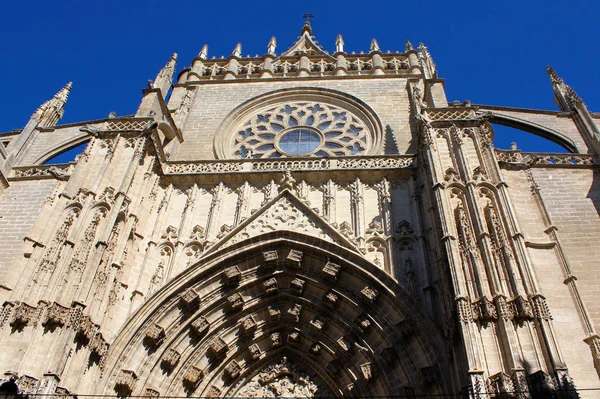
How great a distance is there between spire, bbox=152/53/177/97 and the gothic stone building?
626 mm

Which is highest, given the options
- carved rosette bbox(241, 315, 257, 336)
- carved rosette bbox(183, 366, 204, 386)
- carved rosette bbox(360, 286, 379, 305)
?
carved rosette bbox(360, 286, 379, 305)

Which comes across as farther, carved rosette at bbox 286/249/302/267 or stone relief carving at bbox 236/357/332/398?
carved rosette at bbox 286/249/302/267

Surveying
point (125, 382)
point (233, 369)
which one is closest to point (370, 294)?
point (233, 369)

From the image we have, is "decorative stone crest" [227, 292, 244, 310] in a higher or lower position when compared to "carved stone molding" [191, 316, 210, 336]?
higher

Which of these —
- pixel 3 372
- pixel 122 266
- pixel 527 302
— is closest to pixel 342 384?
pixel 527 302

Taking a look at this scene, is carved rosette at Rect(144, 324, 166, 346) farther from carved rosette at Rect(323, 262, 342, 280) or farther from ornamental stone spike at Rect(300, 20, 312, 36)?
ornamental stone spike at Rect(300, 20, 312, 36)

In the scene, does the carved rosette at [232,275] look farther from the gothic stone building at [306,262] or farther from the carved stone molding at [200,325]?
the carved stone molding at [200,325]

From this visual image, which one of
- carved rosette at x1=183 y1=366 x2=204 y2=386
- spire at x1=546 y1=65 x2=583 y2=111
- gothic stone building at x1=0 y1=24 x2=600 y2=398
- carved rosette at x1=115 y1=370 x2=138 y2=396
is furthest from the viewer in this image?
spire at x1=546 y1=65 x2=583 y2=111

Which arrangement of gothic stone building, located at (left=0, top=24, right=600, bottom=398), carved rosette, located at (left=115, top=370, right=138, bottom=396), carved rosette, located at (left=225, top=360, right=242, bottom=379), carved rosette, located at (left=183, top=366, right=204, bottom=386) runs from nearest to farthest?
gothic stone building, located at (left=0, top=24, right=600, bottom=398)
carved rosette, located at (left=115, top=370, right=138, bottom=396)
carved rosette, located at (left=183, top=366, right=204, bottom=386)
carved rosette, located at (left=225, top=360, right=242, bottom=379)

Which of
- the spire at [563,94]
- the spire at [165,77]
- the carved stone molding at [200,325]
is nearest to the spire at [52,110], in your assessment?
the spire at [165,77]

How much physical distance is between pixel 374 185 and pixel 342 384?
4700 mm

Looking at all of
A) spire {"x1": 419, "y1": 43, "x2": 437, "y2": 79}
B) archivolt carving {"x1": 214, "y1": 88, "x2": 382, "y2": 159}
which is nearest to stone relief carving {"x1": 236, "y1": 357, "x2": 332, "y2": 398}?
archivolt carving {"x1": 214, "y1": 88, "x2": 382, "y2": 159}

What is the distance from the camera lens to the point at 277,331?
11.9 metres

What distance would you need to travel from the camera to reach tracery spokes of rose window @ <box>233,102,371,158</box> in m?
16.3
